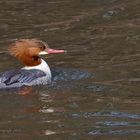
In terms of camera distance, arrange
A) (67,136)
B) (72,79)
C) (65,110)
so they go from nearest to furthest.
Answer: (67,136), (65,110), (72,79)

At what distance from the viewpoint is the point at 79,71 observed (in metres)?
12.9

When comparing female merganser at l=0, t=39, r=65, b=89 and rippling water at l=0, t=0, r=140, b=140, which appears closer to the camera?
rippling water at l=0, t=0, r=140, b=140

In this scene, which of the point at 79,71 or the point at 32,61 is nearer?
the point at 79,71

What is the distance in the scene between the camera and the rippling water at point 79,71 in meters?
9.72

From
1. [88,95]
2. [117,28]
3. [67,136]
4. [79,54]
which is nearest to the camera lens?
[67,136]

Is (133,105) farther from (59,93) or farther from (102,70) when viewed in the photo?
(102,70)

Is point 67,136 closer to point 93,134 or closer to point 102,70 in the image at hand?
point 93,134

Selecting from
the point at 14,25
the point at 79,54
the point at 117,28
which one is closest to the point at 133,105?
the point at 79,54

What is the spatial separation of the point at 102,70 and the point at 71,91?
1.50m

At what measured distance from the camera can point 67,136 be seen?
30.5ft

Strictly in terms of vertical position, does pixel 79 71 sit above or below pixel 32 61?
below

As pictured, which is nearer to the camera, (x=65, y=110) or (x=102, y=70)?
(x=65, y=110)

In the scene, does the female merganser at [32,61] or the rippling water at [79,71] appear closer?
the rippling water at [79,71]

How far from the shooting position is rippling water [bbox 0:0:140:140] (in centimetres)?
972
